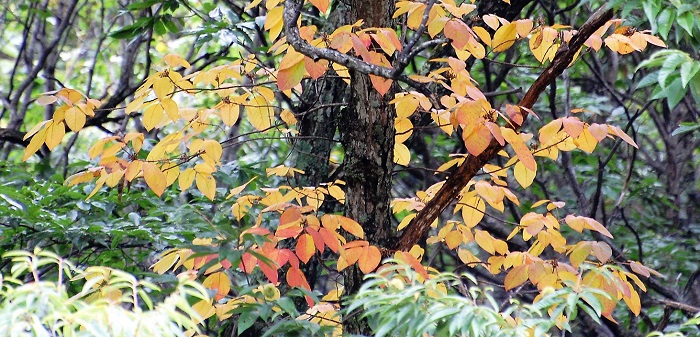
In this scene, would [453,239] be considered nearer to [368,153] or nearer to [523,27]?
[368,153]

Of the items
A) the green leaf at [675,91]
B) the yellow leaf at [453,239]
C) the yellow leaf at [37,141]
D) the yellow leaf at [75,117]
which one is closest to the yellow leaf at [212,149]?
the yellow leaf at [75,117]

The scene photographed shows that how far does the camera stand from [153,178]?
76.8 inches

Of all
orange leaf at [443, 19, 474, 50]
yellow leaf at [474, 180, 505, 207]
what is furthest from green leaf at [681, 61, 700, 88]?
yellow leaf at [474, 180, 505, 207]

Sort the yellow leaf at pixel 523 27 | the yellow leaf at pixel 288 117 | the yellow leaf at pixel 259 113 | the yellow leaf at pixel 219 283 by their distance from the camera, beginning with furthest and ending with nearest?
the yellow leaf at pixel 288 117 < the yellow leaf at pixel 259 113 < the yellow leaf at pixel 523 27 < the yellow leaf at pixel 219 283

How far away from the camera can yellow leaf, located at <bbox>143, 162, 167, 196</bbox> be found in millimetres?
1942

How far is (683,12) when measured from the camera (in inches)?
59.7

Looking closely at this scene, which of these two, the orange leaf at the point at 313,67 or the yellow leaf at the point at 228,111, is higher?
the orange leaf at the point at 313,67

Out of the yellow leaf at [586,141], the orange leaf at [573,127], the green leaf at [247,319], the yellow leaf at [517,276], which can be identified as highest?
the orange leaf at [573,127]

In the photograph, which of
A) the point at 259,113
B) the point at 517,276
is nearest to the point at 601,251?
the point at 517,276

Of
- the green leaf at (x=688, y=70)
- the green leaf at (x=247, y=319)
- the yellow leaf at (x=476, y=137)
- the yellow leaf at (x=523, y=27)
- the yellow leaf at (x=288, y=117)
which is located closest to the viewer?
the green leaf at (x=688, y=70)

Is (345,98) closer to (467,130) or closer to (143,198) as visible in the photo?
(143,198)

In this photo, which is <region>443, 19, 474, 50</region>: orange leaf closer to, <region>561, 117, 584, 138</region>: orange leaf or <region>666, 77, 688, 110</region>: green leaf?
<region>561, 117, 584, 138</region>: orange leaf

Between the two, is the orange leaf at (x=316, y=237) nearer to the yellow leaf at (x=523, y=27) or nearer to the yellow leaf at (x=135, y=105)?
the yellow leaf at (x=135, y=105)

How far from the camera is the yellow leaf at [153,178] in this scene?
1.94 metres
